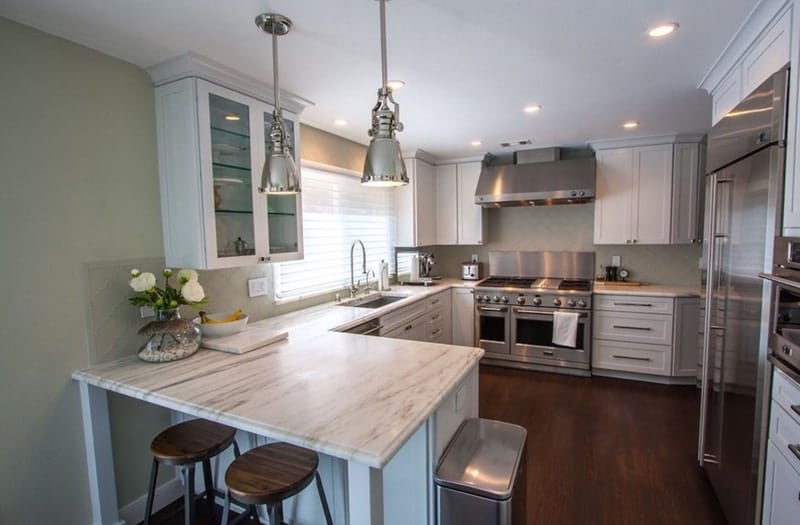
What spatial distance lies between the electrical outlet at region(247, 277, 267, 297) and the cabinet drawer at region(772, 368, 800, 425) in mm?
2665

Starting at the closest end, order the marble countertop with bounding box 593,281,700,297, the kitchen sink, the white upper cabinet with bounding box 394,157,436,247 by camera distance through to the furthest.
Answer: the kitchen sink, the marble countertop with bounding box 593,281,700,297, the white upper cabinet with bounding box 394,157,436,247

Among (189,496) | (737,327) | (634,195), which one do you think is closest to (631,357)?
(634,195)

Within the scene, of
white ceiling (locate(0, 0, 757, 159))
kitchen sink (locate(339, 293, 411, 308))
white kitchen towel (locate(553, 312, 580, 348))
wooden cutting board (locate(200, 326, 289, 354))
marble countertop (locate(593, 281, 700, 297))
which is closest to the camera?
white ceiling (locate(0, 0, 757, 159))

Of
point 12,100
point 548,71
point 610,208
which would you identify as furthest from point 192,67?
point 610,208

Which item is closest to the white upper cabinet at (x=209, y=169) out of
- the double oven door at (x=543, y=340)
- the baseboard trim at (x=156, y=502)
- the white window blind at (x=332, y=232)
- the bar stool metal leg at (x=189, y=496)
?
the white window blind at (x=332, y=232)

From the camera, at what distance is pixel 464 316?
4410mm

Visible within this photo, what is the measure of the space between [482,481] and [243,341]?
A: 1.33 metres

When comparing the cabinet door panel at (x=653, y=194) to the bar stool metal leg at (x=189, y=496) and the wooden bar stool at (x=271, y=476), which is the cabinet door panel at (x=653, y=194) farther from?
the bar stool metal leg at (x=189, y=496)

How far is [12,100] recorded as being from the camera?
1.58 metres

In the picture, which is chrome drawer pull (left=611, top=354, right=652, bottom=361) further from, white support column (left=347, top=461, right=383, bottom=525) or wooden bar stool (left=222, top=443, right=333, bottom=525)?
white support column (left=347, top=461, right=383, bottom=525)

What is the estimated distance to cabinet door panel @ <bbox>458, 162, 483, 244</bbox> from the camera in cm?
460

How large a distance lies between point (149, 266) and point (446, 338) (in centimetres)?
306

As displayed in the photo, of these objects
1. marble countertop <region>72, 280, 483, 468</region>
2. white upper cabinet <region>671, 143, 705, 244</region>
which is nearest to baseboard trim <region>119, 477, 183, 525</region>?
marble countertop <region>72, 280, 483, 468</region>

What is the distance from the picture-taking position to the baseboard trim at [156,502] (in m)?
2.00
